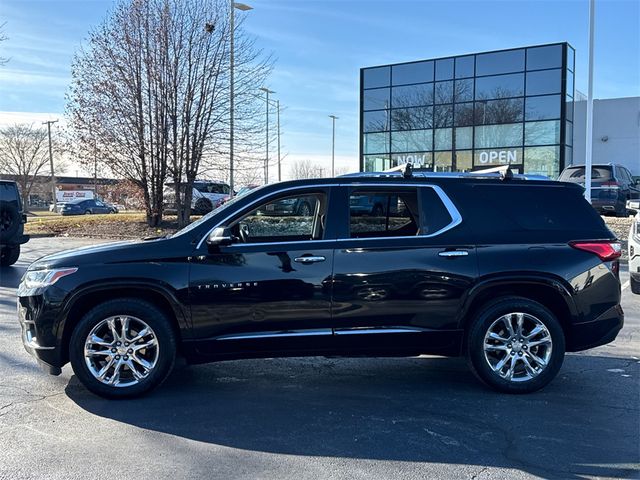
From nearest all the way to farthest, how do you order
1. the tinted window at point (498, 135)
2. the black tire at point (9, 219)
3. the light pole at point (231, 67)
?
the black tire at point (9, 219) → the light pole at point (231, 67) → the tinted window at point (498, 135)

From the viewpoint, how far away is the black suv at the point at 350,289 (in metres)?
4.61

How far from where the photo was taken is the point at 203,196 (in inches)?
1025

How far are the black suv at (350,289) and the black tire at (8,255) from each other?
940cm

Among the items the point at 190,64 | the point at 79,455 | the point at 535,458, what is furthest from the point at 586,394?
the point at 190,64

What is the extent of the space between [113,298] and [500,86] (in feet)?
97.7

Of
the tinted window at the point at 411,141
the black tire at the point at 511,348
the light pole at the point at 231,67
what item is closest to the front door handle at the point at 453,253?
the black tire at the point at 511,348

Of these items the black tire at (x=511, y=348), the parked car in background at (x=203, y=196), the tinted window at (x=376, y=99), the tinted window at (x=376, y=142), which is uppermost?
the tinted window at (x=376, y=99)

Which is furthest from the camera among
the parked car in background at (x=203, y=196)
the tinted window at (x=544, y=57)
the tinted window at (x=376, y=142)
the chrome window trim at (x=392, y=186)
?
the tinted window at (x=376, y=142)

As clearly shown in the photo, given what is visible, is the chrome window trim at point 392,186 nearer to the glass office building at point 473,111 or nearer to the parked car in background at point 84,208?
the glass office building at point 473,111

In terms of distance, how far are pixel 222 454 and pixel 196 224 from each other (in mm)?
1955

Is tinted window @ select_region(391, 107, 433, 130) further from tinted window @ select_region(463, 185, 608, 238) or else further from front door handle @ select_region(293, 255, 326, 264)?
front door handle @ select_region(293, 255, 326, 264)

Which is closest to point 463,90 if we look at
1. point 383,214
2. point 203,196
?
point 203,196

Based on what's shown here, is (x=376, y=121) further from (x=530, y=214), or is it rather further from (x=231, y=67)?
(x=530, y=214)

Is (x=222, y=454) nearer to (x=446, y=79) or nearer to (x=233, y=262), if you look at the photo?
(x=233, y=262)
